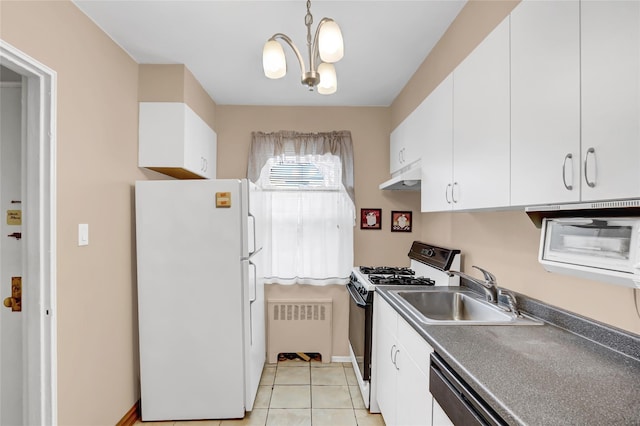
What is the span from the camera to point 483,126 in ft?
4.58

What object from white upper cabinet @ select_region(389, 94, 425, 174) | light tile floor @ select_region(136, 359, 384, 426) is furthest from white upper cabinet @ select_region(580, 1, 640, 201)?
light tile floor @ select_region(136, 359, 384, 426)

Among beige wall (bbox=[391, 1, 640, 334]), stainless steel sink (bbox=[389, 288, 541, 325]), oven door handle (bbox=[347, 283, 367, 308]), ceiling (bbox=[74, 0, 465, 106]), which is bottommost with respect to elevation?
oven door handle (bbox=[347, 283, 367, 308])

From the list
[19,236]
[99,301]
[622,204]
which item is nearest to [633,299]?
[622,204]

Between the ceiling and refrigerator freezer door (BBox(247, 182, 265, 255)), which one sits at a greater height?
the ceiling

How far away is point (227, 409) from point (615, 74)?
8.68ft

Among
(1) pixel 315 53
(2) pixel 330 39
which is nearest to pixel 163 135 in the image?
(1) pixel 315 53

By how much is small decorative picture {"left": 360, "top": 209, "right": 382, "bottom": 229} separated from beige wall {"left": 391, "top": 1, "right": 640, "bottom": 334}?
2.38ft

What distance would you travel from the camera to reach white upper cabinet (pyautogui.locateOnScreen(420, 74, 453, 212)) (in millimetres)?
1730

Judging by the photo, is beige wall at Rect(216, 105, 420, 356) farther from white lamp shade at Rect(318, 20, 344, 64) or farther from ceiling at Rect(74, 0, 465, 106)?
white lamp shade at Rect(318, 20, 344, 64)

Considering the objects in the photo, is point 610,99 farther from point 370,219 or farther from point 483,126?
point 370,219

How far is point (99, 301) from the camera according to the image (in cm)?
189

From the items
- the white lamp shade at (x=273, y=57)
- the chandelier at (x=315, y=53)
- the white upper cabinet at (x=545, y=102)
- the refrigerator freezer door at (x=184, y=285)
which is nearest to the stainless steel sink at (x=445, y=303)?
the white upper cabinet at (x=545, y=102)

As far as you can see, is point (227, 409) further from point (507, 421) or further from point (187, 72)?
point (187, 72)

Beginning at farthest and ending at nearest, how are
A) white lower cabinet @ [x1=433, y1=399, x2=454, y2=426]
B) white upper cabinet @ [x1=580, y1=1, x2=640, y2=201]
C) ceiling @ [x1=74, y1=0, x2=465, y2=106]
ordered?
ceiling @ [x1=74, y1=0, x2=465, y2=106]
white lower cabinet @ [x1=433, y1=399, x2=454, y2=426]
white upper cabinet @ [x1=580, y1=1, x2=640, y2=201]
